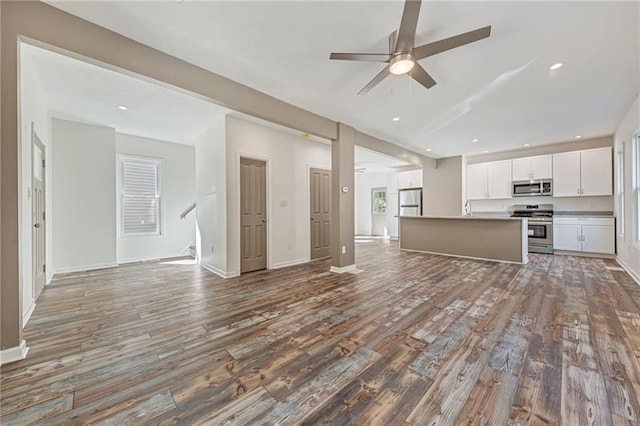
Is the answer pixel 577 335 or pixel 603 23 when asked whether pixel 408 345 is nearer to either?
pixel 577 335

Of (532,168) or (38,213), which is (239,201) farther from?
(532,168)

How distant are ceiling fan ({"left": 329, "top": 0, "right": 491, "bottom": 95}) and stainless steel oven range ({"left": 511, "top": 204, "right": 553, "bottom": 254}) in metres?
5.88

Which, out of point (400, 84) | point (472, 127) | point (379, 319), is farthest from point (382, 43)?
point (472, 127)

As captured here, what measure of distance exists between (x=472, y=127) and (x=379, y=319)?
447 cm

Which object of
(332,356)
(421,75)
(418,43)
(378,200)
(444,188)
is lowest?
(332,356)

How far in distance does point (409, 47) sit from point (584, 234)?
6.58 meters

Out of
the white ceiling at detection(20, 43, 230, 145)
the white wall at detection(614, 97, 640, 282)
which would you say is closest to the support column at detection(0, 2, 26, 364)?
the white ceiling at detection(20, 43, 230, 145)

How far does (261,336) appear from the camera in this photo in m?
2.27

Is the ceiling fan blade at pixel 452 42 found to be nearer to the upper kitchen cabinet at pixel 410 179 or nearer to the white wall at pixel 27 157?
the white wall at pixel 27 157

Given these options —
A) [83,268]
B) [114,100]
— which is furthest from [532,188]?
[83,268]

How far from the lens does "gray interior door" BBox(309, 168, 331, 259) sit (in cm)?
580

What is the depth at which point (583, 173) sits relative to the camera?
5910mm

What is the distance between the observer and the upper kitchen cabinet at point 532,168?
20.9ft

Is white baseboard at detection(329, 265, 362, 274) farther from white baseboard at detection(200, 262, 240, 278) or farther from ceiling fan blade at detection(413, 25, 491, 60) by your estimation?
ceiling fan blade at detection(413, 25, 491, 60)
